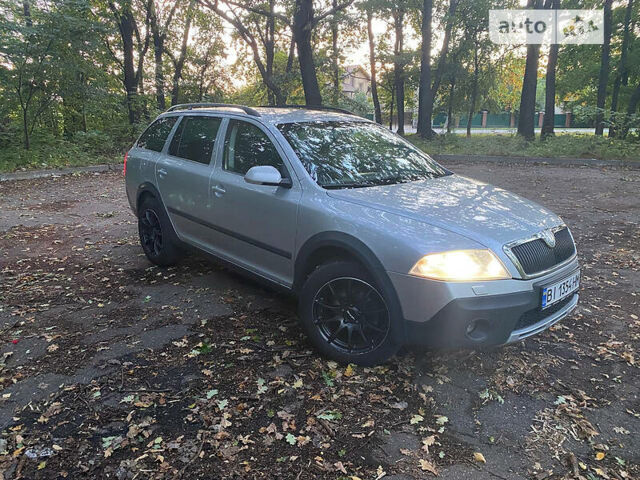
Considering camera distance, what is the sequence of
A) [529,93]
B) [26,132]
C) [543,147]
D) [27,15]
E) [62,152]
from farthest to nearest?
[529,93], [543,147], [27,15], [62,152], [26,132]

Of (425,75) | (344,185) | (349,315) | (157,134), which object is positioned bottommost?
(349,315)

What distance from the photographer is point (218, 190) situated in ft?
13.8

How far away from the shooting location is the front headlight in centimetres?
274

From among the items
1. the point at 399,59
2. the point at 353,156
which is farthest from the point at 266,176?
the point at 399,59

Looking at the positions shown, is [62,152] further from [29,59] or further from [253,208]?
[253,208]

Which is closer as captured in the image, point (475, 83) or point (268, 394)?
point (268, 394)

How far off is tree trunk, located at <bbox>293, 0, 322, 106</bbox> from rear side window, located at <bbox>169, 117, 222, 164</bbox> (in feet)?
24.6

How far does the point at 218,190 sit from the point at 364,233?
1707mm

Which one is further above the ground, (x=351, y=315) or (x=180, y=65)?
(x=180, y=65)

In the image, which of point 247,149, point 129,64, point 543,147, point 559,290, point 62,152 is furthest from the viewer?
point 129,64

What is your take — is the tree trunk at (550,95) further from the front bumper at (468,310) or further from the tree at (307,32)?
the front bumper at (468,310)

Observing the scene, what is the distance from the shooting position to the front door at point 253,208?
11.9 feet

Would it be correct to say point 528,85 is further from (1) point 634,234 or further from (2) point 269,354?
(2) point 269,354

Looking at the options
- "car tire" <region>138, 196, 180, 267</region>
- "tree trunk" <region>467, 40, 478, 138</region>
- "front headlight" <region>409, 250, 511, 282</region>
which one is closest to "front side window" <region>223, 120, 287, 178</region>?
"car tire" <region>138, 196, 180, 267</region>
